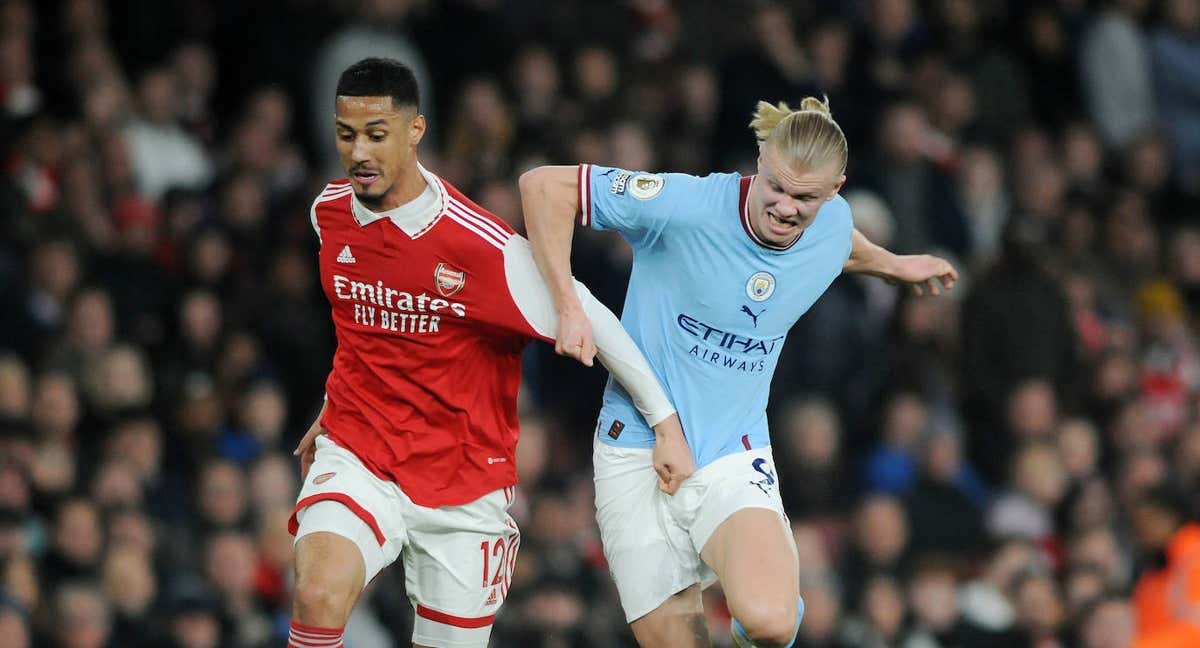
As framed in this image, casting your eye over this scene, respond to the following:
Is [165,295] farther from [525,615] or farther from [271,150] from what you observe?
[525,615]

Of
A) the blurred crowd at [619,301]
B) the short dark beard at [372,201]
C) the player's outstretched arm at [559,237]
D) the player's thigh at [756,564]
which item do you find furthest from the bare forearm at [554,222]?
the blurred crowd at [619,301]

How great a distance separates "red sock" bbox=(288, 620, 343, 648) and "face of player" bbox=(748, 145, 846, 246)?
1.85 metres

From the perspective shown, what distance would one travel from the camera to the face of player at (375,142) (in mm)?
5969

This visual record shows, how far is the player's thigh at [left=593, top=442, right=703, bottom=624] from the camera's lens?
6422mm

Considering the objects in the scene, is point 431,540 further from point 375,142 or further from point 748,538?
point 375,142

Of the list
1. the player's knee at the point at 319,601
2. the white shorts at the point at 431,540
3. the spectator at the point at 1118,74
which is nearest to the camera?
the player's knee at the point at 319,601

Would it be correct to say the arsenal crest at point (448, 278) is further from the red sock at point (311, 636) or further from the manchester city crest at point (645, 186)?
the red sock at point (311, 636)

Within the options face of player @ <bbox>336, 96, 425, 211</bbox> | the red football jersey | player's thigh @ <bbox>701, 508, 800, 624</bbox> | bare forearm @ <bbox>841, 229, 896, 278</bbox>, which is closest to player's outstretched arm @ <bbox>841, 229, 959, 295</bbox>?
bare forearm @ <bbox>841, 229, 896, 278</bbox>

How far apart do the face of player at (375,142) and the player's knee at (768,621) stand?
1.72 m

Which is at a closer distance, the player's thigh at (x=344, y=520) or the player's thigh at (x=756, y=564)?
the player's thigh at (x=344, y=520)

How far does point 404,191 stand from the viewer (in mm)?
6152

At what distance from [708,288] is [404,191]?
1022 mm

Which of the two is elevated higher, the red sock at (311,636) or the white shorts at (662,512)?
the white shorts at (662,512)

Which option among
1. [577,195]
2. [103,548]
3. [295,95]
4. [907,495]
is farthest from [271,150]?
[577,195]
